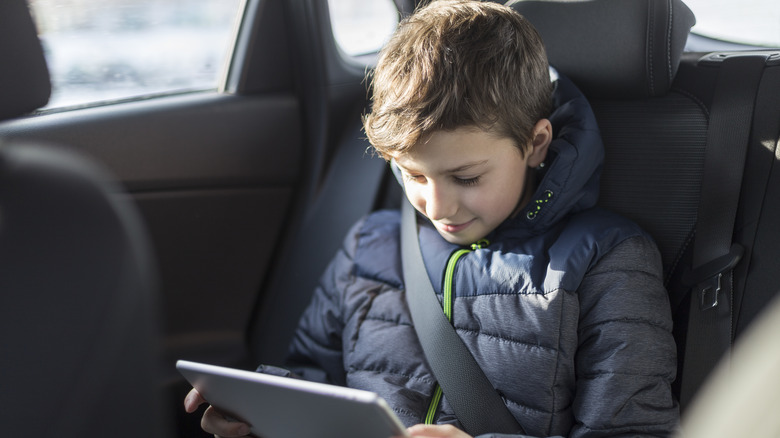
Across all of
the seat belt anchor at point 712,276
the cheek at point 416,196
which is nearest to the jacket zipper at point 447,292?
the cheek at point 416,196

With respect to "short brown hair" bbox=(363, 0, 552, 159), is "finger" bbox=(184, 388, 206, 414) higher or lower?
lower

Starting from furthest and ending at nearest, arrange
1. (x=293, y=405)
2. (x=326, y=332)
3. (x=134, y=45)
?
(x=134, y=45), (x=326, y=332), (x=293, y=405)

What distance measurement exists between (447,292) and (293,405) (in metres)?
0.44

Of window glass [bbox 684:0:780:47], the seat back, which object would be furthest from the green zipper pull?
window glass [bbox 684:0:780:47]

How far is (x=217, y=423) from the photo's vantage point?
125 centimetres

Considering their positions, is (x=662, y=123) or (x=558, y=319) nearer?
(x=558, y=319)

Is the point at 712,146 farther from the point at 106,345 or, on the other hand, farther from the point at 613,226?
the point at 106,345

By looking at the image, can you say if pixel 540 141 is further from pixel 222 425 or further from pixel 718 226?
pixel 222 425

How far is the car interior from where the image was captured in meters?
1.07

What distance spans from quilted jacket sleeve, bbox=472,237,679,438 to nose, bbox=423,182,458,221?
0.79 ft

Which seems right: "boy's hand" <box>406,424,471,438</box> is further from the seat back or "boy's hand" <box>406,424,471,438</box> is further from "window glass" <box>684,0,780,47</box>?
"window glass" <box>684,0,780,47</box>

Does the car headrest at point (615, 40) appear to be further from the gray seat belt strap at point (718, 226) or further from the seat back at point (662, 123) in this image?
the gray seat belt strap at point (718, 226)

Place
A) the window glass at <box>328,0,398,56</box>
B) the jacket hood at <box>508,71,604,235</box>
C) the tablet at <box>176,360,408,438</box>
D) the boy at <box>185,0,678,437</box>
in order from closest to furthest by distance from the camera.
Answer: the tablet at <box>176,360,408,438</box>
the boy at <box>185,0,678,437</box>
the jacket hood at <box>508,71,604,235</box>
the window glass at <box>328,0,398,56</box>

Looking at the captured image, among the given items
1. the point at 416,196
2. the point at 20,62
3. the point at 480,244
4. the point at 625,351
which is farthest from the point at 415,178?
the point at 20,62
